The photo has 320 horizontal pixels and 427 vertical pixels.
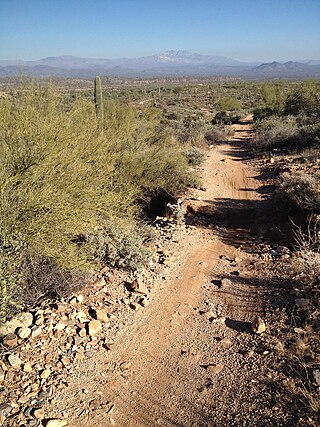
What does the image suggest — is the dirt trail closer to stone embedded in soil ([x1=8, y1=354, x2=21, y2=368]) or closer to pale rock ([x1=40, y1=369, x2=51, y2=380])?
pale rock ([x1=40, y1=369, x2=51, y2=380])

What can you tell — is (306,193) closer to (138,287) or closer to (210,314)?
(210,314)

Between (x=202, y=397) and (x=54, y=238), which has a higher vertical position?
(x=54, y=238)

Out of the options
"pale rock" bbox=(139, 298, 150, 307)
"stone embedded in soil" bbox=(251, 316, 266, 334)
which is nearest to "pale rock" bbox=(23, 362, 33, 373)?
"pale rock" bbox=(139, 298, 150, 307)

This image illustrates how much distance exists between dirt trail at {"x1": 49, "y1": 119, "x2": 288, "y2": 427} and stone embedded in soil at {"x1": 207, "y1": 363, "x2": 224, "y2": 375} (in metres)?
0.01

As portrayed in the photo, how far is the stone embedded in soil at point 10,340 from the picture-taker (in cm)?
451

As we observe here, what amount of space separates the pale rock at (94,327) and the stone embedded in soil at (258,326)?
2155 millimetres

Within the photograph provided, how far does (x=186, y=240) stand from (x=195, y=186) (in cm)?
366

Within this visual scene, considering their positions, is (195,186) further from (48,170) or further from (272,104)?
(272,104)

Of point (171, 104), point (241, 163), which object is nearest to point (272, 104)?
point (241, 163)

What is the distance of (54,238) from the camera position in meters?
4.69

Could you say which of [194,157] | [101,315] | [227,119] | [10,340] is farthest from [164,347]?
[227,119]

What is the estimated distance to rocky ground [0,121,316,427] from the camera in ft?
12.4

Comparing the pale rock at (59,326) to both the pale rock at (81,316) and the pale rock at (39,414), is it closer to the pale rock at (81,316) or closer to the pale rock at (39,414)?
the pale rock at (81,316)

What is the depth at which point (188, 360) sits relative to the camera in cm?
452
